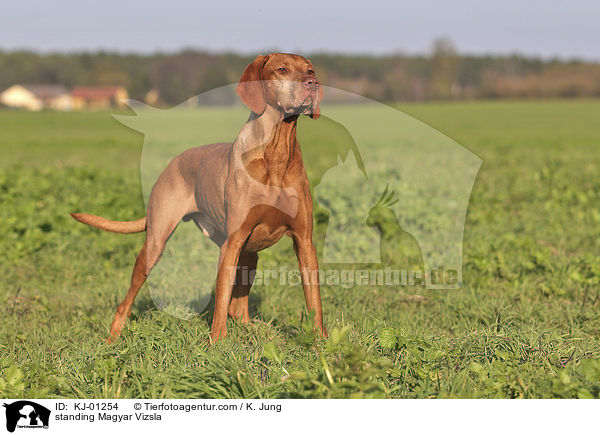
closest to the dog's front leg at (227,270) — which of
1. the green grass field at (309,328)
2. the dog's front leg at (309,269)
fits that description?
the green grass field at (309,328)

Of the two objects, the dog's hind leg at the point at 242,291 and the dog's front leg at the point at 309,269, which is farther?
the dog's hind leg at the point at 242,291

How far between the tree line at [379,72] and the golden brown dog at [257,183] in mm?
53207

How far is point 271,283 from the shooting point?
227 inches

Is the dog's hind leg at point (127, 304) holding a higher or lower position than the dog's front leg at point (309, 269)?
lower

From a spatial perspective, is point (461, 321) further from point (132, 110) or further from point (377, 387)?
point (132, 110)

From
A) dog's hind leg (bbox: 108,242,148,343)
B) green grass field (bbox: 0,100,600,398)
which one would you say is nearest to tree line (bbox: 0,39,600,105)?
green grass field (bbox: 0,100,600,398)

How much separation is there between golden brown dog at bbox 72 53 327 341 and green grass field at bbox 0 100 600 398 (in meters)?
0.47

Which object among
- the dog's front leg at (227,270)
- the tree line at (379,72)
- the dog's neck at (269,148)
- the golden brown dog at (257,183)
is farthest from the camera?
the tree line at (379,72)

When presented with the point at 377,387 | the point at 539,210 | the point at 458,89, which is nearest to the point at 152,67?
the point at 458,89

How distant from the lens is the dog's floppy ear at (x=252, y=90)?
349 cm

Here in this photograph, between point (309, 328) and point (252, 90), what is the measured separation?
1.37m

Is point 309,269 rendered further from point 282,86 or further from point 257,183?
point 282,86

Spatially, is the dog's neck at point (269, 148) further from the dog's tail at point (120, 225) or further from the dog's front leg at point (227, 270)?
the dog's tail at point (120, 225)
